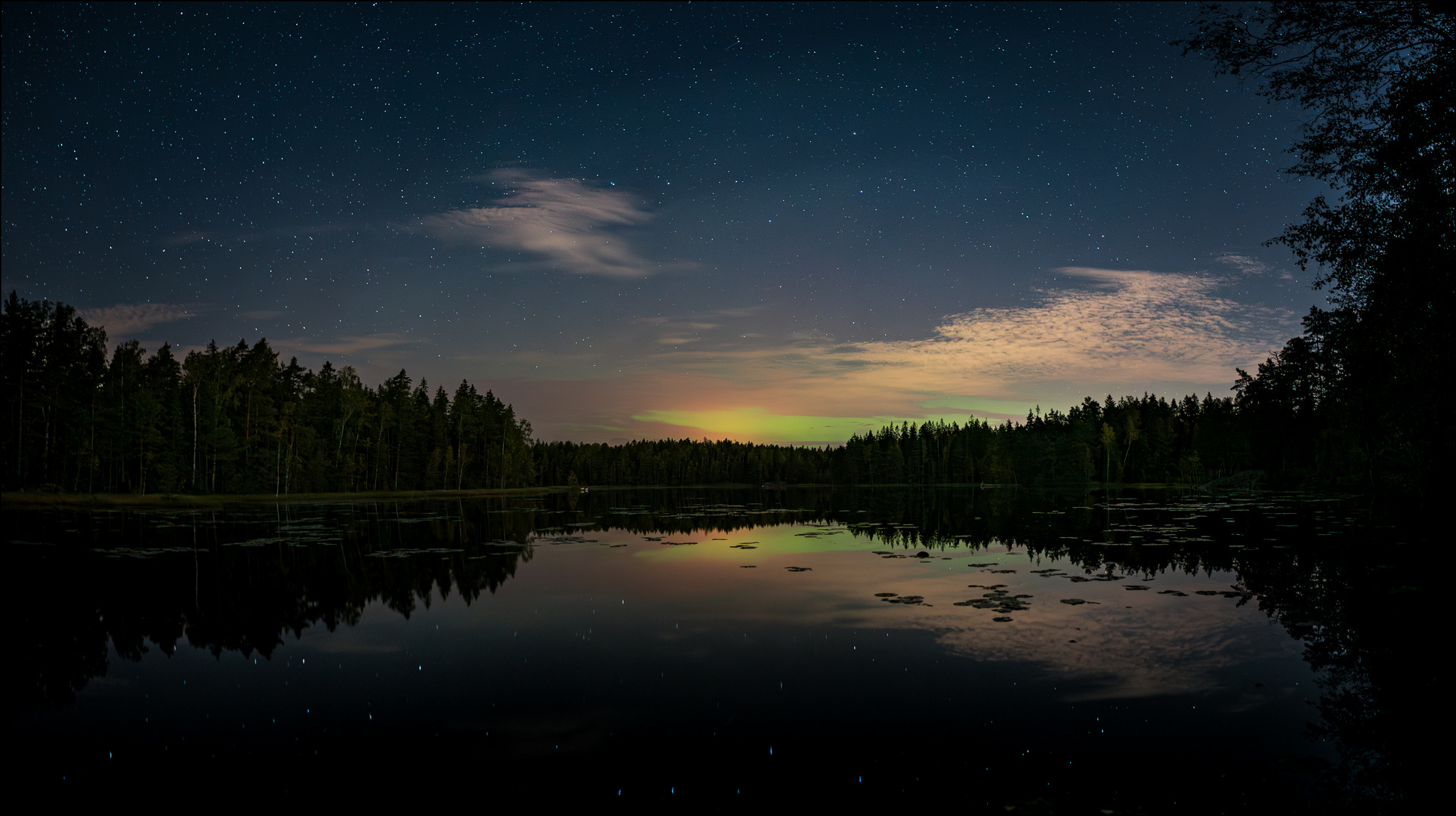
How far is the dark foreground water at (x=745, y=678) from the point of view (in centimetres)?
788

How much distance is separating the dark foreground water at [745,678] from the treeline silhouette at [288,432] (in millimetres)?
53036

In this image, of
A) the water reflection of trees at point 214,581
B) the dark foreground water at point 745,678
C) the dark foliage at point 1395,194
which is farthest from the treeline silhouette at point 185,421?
the dark foliage at point 1395,194

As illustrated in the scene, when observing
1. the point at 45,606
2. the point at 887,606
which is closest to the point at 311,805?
the point at 887,606

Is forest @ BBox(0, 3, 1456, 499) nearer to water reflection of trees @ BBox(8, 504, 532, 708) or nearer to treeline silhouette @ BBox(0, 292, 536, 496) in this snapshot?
treeline silhouette @ BBox(0, 292, 536, 496)

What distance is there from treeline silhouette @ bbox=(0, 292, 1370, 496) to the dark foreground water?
53036mm

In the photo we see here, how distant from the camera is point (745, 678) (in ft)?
37.9

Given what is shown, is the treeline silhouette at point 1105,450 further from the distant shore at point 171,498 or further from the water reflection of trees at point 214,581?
the water reflection of trees at point 214,581

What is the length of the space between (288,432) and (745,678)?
8190 centimetres

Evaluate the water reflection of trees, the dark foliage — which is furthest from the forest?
the water reflection of trees

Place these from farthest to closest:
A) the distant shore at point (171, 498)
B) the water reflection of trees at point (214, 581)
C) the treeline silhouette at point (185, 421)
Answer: the treeline silhouette at point (185, 421) < the distant shore at point (171, 498) < the water reflection of trees at point (214, 581)

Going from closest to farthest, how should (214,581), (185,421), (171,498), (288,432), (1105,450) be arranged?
(214,581)
(171,498)
(185,421)
(288,432)
(1105,450)

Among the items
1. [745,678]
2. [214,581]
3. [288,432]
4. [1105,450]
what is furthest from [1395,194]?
[1105,450]

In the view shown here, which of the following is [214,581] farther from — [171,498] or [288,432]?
[288,432]

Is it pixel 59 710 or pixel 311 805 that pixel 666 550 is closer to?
pixel 59 710
